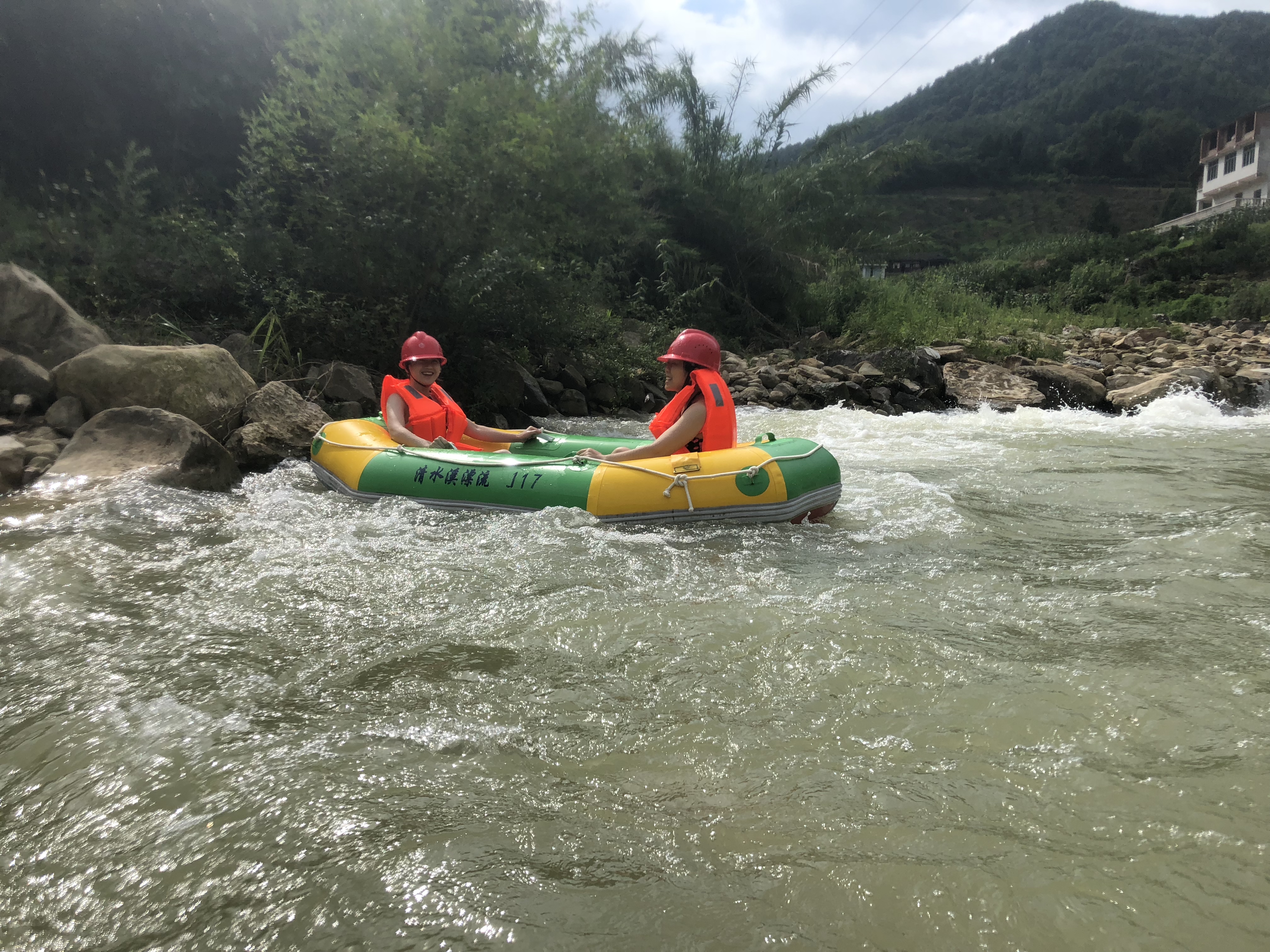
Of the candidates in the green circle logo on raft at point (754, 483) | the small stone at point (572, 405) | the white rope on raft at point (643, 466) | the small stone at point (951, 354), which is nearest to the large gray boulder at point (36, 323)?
the white rope on raft at point (643, 466)

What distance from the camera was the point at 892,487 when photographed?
18.7ft

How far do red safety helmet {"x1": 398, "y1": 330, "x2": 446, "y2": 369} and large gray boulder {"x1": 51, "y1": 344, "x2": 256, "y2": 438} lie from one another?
188cm

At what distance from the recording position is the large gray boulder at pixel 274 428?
6133 millimetres

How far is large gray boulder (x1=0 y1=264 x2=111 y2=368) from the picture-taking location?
263 inches

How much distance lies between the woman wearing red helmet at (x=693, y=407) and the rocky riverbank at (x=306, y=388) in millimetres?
3025

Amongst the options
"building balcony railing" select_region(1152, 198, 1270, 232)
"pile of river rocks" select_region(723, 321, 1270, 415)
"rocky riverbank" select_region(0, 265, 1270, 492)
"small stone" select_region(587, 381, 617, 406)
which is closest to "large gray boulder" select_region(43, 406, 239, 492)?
"rocky riverbank" select_region(0, 265, 1270, 492)

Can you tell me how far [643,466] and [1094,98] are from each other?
269ft

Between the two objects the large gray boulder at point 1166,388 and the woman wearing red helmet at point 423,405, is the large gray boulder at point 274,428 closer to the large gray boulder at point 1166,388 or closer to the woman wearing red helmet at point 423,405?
the woman wearing red helmet at point 423,405

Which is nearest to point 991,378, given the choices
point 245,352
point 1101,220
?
point 245,352

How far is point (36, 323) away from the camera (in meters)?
6.78

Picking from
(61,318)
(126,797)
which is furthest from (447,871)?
(61,318)

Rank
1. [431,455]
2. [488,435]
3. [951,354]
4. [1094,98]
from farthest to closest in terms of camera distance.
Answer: [1094,98] → [951,354] → [488,435] → [431,455]

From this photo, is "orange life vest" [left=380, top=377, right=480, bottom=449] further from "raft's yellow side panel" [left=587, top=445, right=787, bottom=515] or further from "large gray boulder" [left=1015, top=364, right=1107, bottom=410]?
"large gray boulder" [left=1015, top=364, right=1107, bottom=410]

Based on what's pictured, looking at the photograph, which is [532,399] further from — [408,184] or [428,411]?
[428,411]
